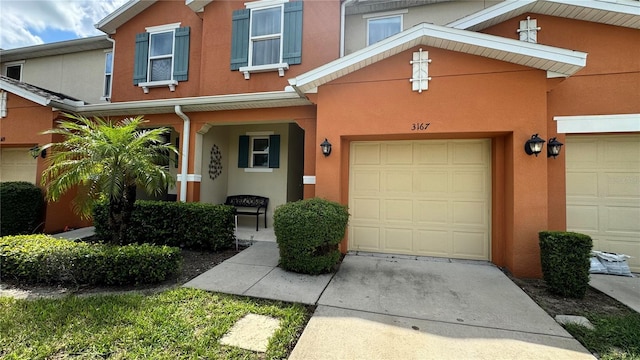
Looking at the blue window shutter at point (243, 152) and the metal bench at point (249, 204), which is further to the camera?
the blue window shutter at point (243, 152)

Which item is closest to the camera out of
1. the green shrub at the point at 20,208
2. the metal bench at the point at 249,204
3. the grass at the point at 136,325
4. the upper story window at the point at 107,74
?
the grass at the point at 136,325

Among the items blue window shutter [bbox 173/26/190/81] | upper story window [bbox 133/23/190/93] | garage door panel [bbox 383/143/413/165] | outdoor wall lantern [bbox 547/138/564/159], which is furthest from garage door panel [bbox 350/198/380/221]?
upper story window [bbox 133/23/190/93]

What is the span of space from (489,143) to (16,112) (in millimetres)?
12435

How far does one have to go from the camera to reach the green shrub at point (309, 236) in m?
4.41

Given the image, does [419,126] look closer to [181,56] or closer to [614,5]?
[614,5]

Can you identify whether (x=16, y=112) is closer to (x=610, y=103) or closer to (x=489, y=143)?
(x=489, y=143)

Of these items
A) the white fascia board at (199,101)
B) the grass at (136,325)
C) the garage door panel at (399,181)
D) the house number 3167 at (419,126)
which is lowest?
the grass at (136,325)

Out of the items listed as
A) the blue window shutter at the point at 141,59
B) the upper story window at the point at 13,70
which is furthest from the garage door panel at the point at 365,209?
the upper story window at the point at 13,70

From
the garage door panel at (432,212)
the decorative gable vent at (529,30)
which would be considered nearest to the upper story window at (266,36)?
the garage door panel at (432,212)

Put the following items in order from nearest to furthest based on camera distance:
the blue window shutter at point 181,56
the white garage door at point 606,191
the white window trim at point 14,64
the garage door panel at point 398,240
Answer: the white garage door at point 606,191 < the garage door panel at point 398,240 < the blue window shutter at point 181,56 < the white window trim at point 14,64

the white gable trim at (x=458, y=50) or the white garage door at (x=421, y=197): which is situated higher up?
the white gable trim at (x=458, y=50)

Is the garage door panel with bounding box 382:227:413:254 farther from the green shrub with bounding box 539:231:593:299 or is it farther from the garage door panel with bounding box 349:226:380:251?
the green shrub with bounding box 539:231:593:299

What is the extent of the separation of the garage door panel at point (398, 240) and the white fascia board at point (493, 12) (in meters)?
4.76

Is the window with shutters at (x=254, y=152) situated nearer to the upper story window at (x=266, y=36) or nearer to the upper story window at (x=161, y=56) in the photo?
the upper story window at (x=266, y=36)
